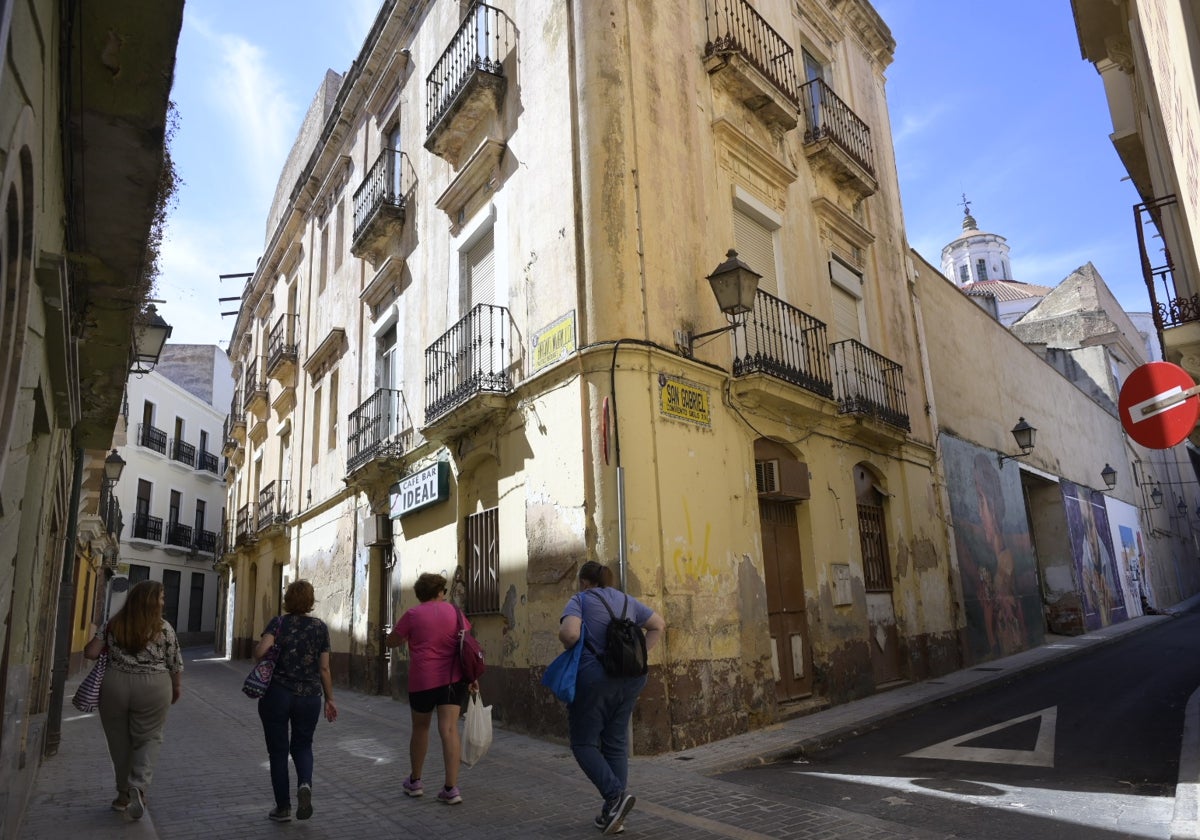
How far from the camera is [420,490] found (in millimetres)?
11281

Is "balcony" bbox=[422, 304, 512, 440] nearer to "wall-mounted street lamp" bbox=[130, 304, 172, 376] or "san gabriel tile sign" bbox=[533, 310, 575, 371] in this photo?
"san gabriel tile sign" bbox=[533, 310, 575, 371]

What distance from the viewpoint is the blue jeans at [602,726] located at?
187 inches

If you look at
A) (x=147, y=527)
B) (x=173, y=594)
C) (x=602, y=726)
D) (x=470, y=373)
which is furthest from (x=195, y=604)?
(x=602, y=726)

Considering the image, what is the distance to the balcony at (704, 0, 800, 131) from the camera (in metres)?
10.2

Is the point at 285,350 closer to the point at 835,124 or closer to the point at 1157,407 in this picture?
the point at 835,124

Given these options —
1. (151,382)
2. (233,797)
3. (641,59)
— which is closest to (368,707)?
(233,797)

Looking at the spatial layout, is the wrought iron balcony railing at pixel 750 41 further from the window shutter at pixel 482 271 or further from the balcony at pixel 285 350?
the balcony at pixel 285 350

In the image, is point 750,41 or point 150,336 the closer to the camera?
point 150,336

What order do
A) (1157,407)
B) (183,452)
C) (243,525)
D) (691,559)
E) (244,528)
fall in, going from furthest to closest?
(183,452), (243,525), (244,528), (691,559), (1157,407)

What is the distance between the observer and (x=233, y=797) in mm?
5730

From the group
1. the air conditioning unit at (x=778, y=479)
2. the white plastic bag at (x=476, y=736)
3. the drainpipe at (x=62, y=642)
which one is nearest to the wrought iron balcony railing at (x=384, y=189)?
the drainpipe at (x=62, y=642)

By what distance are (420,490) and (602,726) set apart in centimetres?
693

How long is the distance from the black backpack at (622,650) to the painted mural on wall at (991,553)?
418 inches

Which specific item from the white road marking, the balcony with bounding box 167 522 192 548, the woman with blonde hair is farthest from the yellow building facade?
the balcony with bounding box 167 522 192 548
